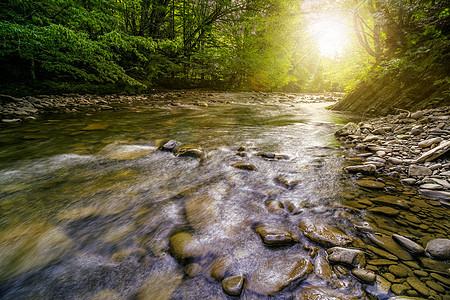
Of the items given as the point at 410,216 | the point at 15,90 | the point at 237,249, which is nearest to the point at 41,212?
the point at 237,249

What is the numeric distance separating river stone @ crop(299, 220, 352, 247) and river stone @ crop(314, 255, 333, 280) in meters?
0.16

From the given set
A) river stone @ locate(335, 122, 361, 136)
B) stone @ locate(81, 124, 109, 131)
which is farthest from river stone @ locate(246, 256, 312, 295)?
stone @ locate(81, 124, 109, 131)

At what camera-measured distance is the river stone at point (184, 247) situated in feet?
4.36

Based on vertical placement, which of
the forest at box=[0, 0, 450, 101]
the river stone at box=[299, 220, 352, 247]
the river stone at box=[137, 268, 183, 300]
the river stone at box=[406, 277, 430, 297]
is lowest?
the river stone at box=[137, 268, 183, 300]

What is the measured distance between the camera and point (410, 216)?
1.64 meters

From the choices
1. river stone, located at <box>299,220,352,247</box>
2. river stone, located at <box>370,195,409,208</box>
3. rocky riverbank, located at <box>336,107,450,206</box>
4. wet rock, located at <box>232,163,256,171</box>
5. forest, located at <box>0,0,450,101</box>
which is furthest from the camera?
forest, located at <box>0,0,450,101</box>

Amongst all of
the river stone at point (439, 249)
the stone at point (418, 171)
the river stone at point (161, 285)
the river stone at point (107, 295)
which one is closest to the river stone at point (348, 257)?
the river stone at point (439, 249)

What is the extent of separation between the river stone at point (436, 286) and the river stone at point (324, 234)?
0.41 metres

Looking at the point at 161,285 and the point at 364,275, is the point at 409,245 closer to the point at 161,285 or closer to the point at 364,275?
the point at 364,275

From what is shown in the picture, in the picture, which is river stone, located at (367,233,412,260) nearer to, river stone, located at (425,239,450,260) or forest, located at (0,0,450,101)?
river stone, located at (425,239,450,260)

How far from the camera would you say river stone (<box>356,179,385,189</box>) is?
215 centimetres

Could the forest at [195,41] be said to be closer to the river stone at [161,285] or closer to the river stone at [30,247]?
the river stone at [30,247]

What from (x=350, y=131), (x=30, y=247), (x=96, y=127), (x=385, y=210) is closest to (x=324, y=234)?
(x=385, y=210)

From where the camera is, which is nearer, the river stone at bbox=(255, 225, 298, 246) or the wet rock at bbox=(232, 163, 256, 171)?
the river stone at bbox=(255, 225, 298, 246)
